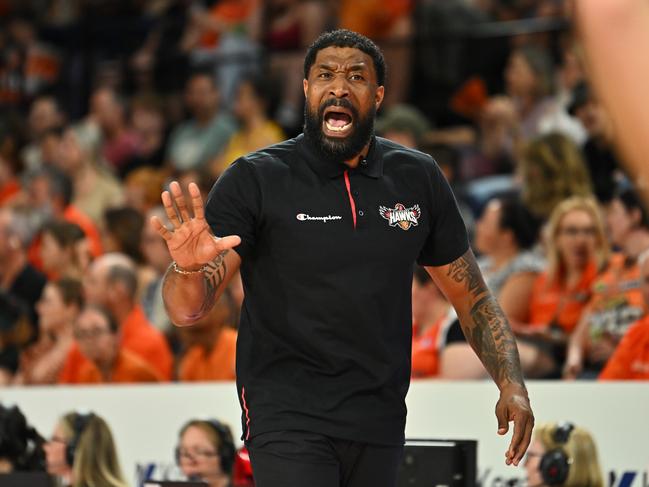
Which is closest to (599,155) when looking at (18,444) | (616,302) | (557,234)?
(557,234)

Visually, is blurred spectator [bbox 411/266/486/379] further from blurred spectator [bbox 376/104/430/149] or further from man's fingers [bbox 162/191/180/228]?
man's fingers [bbox 162/191/180/228]

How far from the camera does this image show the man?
12.1 ft

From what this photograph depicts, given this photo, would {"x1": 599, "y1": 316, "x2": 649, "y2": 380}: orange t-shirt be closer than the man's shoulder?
No

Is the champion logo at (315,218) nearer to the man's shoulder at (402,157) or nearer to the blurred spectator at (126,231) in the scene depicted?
the man's shoulder at (402,157)

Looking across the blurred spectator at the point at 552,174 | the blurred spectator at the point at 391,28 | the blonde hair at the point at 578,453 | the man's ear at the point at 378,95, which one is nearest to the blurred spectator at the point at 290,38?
the blurred spectator at the point at 391,28

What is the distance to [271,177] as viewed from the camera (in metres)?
3.88

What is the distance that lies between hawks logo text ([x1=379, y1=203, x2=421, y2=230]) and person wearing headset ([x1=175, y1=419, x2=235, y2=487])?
6.65 ft

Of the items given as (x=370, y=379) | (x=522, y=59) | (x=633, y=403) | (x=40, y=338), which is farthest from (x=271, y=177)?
(x=522, y=59)

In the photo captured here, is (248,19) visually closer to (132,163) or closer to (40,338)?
(132,163)

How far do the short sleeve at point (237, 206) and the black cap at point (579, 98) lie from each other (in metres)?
5.34

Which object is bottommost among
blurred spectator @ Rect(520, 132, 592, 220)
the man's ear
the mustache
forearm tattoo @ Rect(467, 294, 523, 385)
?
forearm tattoo @ Rect(467, 294, 523, 385)

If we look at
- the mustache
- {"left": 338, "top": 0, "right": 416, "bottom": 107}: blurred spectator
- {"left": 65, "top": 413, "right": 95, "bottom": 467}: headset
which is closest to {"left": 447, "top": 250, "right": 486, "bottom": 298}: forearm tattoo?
the mustache

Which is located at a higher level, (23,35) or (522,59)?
(23,35)

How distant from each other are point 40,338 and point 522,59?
4294 mm
